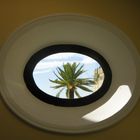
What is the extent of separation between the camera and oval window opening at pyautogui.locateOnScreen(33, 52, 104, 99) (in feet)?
6.89

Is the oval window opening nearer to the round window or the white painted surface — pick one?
the round window

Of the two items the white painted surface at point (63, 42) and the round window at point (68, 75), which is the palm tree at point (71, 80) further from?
the white painted surface at point (63, 42)

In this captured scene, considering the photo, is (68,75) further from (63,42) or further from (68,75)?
(63,42)

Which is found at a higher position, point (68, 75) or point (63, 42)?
point (63, 42)

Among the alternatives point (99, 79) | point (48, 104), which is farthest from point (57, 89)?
point (99, 79)

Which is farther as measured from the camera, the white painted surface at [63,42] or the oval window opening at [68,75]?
the oval window opening at [68,75]

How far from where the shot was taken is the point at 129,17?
6.64ft

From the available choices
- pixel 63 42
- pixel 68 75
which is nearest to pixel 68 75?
pixel 68 75

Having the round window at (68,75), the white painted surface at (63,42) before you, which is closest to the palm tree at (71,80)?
the round window at (68,75)

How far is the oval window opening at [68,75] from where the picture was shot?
6.89 ft

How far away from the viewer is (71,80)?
217 cm

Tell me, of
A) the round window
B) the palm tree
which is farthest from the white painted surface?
the palm tree

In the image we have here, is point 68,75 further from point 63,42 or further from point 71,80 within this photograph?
point 63,42

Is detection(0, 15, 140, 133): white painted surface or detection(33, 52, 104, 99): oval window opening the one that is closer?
detection(0, 15, 140, 133): white painted surface
